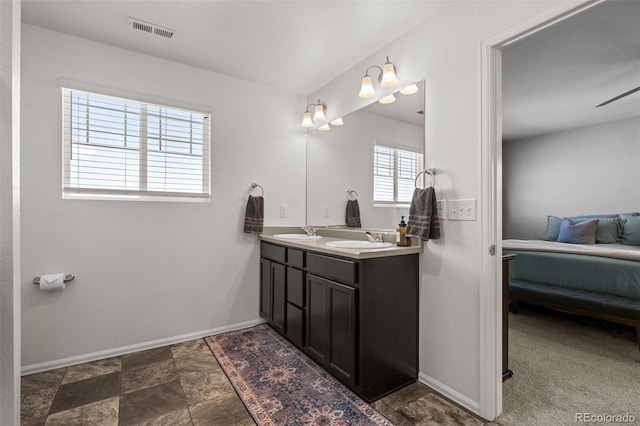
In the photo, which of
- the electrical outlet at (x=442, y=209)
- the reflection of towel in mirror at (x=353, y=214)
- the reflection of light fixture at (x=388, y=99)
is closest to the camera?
the electrical outlet at (x=442, y=209)

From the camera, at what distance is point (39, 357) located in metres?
2.19

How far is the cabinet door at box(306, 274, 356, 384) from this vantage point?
1846mm

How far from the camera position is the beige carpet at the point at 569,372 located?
1720mm

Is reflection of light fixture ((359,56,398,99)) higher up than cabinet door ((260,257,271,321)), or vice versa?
reflection of light fixture ((359,56,398,99))

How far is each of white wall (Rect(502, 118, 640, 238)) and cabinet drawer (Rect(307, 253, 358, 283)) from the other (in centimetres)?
483

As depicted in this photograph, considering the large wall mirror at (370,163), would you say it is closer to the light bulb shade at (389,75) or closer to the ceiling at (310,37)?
the light bulb shade at (389,75)

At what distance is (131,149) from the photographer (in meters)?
2.54

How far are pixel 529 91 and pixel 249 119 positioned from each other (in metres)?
3.05

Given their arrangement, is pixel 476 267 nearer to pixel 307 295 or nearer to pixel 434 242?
pixel 434 242

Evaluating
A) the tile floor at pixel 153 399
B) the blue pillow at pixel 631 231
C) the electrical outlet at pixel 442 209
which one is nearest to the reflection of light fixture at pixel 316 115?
the electrical outlet at pixel 442 209

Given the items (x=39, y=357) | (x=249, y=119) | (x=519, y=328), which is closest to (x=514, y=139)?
(x=519, y=328)

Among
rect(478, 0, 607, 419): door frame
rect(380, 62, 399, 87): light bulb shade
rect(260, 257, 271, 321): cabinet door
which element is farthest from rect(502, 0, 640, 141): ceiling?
rect(260, 257, 271, 321): cabinet door

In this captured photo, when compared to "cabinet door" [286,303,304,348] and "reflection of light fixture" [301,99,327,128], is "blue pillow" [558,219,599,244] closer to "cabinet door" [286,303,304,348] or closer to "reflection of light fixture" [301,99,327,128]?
"reflection of light fixture" [301,99,327,128]

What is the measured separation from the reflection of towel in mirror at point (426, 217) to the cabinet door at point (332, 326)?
57 cm
